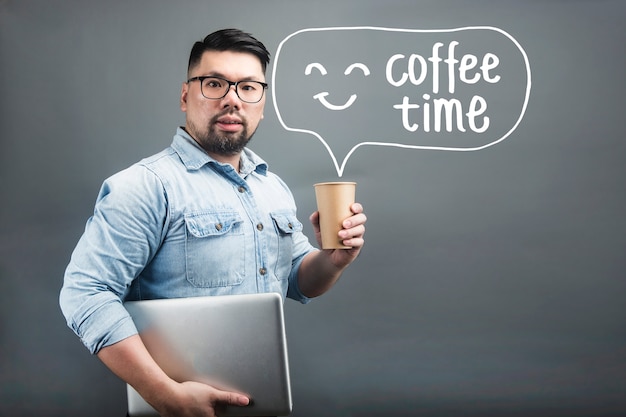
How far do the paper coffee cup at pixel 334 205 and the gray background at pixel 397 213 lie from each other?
0.62m

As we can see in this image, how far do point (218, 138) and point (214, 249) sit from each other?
0.94 feet

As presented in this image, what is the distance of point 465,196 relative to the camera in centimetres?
189

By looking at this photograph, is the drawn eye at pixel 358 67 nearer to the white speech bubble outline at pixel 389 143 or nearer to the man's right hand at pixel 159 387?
the white speech bubble outline at pixel 389 143

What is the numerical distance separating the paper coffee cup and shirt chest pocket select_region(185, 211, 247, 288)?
7.7 inches

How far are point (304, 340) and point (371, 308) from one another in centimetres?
26

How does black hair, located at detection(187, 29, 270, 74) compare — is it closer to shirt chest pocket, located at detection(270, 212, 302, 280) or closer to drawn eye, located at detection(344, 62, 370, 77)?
shirt chest pocket, located at detection(270, 212, 302, 280)

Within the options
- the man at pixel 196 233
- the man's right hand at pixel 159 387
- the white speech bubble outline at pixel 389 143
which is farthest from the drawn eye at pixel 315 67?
the man's right hand at pixel 159 387

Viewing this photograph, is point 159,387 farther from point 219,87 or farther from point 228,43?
point 228,43

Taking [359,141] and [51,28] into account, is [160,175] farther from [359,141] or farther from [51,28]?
[51,28]

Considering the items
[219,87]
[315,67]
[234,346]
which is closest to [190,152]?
[219,87]

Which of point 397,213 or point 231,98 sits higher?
point 231,98

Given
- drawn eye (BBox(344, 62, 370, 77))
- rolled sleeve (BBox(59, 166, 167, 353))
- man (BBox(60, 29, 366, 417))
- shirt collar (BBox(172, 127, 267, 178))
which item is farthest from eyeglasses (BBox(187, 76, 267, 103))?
drawn eye (BBox(344, 62, 370, 77))

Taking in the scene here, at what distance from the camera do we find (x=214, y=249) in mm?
1201

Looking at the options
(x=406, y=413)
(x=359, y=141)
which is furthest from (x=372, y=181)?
(x=406, y=413)
